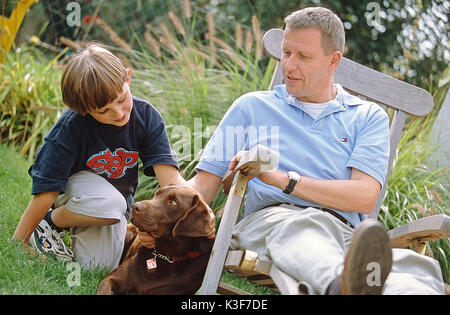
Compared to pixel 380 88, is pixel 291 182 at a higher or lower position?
lower

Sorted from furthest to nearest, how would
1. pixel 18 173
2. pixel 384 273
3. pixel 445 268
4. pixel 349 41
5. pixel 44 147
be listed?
1. pixel 349 41
2. pixel 18 173
3. pixel 445 268
4. pixel 44 147
5. pixel 384 273

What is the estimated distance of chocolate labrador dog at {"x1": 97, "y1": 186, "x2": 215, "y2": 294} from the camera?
2.42 meters

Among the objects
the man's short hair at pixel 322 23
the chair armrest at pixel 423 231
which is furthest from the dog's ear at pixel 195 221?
the man's short hair at pixel 322 23

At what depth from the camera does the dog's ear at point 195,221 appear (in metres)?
2.43

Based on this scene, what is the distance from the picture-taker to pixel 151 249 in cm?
254

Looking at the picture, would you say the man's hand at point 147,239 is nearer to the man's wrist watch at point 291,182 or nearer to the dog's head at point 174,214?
the dog's head at point 174,214

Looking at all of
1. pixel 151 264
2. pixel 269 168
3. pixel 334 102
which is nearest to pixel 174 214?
pixel 151 264

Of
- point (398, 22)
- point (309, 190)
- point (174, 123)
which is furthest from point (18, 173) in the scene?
point (398, 22)

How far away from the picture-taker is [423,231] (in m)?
2.61

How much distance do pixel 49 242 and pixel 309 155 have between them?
1.34m

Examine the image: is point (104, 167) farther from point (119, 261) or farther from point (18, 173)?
point (18, 173)

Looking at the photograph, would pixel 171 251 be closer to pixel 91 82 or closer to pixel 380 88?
pixel 91 82

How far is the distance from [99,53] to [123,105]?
260 millimetres

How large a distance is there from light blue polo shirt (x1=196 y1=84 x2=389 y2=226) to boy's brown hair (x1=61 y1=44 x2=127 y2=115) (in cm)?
57
